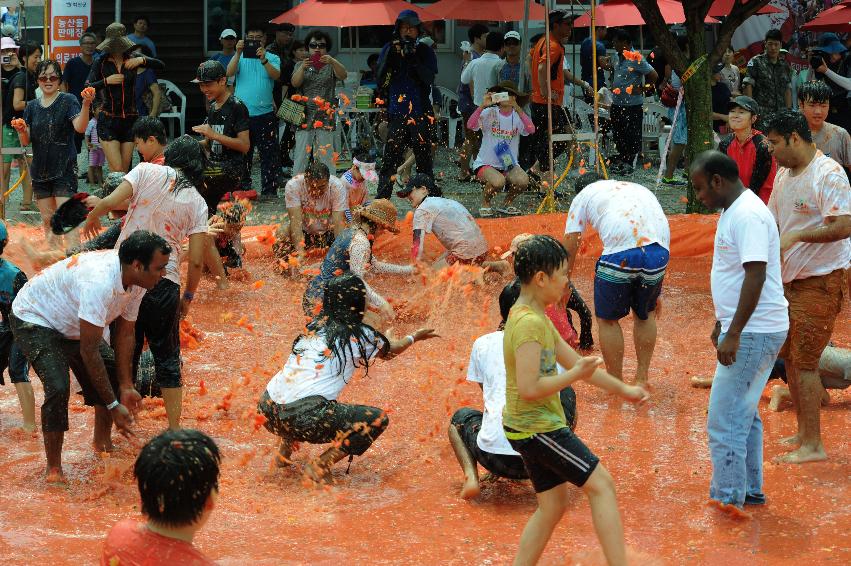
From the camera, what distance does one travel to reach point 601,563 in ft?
17.1

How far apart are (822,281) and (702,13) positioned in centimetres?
776

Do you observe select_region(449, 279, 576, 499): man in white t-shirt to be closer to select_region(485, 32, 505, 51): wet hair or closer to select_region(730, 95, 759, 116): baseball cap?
select_region(730, 95, 759, 116): baseball cap

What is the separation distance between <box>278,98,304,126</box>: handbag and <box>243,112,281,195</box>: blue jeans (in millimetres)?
539

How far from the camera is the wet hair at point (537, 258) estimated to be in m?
4.78

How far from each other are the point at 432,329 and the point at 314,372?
3.00 ft

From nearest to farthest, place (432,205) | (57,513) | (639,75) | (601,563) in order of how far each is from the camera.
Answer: (601,563)
(57,513)
(432,205)
(639,75)

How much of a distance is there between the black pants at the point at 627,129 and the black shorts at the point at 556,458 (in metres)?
11.9

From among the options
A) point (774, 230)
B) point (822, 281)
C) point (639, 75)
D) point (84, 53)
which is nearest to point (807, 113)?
point (822, 281)

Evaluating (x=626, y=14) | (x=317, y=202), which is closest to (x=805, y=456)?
(x=317, y=202)

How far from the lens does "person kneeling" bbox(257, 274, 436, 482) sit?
20.4 ft

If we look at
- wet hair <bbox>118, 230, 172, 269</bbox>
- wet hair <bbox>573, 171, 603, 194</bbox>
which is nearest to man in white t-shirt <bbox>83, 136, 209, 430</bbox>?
wet hair <bbox>118, 230, 172, 269</bbox>

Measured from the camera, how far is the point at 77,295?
6.18 metres

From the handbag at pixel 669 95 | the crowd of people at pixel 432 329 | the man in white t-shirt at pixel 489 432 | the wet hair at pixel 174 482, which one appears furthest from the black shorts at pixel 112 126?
the wet hair at pixel 174 482

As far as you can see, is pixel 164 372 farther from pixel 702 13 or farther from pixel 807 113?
pixel 702 13
